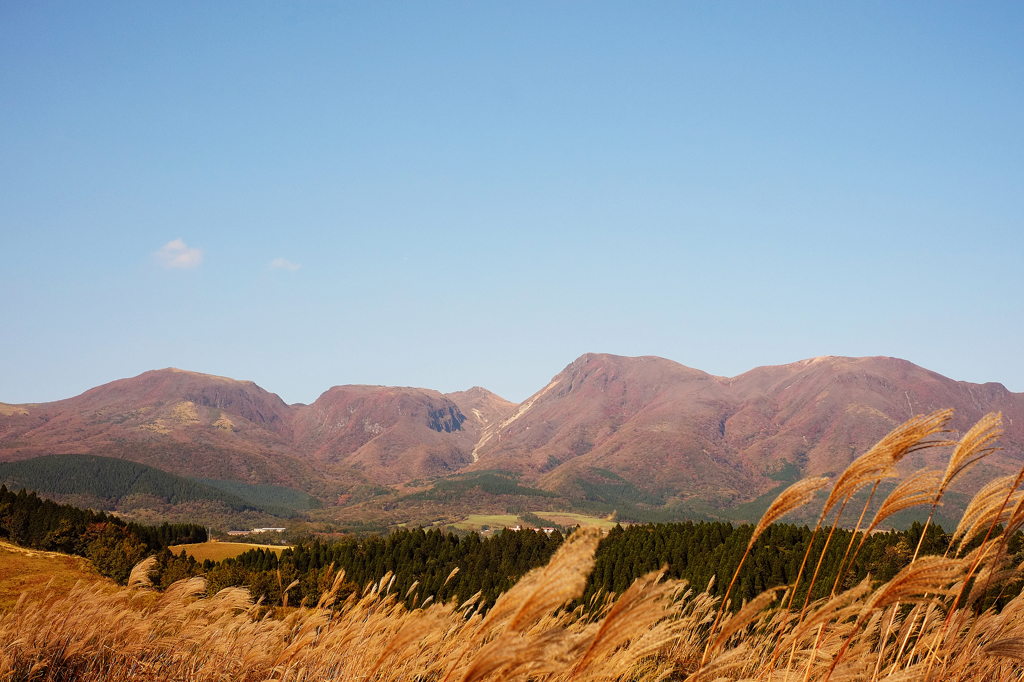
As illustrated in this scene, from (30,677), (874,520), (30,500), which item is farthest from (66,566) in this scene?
(874,520)

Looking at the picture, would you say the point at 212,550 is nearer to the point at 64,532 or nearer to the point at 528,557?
the point at 64,532

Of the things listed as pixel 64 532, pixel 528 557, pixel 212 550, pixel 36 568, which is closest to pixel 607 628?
pixel 36 568

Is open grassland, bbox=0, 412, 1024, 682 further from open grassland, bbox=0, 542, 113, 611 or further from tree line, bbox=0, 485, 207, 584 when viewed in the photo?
tree line, bbox=0, 485, 207, 584

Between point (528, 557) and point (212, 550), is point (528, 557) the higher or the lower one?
the higher one

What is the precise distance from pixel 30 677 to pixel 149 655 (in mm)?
871

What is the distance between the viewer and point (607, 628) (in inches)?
119

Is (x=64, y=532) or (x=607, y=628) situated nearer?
(x=607, y=628)

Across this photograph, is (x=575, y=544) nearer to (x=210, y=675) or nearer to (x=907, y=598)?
(x=907, y=598)

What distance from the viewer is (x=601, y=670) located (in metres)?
5.21

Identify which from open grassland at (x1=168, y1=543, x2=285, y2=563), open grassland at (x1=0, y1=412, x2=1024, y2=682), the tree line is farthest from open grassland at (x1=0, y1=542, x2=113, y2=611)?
A: open grassland at (x1=0, y1=412, x2=1024, y2=682)

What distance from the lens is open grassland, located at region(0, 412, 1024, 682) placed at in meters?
3.12

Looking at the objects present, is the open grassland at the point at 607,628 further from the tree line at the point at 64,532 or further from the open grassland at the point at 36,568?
the tree line at the point at 64,532

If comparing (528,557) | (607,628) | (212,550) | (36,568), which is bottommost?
(212,550)

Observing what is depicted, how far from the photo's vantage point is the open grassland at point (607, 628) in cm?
312
